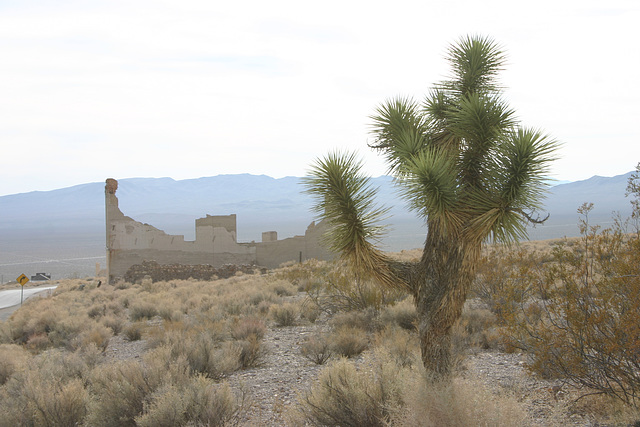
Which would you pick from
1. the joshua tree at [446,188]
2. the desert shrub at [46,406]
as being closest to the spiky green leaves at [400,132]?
the joshua tree at [446,188]

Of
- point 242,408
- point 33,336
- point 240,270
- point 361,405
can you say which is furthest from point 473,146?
point 240,270

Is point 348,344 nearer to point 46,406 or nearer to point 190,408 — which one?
point 190,408

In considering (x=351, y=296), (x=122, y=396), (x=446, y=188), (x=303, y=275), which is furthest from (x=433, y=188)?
(x=303, y=275)

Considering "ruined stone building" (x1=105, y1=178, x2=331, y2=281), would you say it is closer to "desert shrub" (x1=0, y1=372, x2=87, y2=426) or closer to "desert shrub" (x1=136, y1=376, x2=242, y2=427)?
"desert shrub" (x1=0, y1=372, x2=87, y2=426)

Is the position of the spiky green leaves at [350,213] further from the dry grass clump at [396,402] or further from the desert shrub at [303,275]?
the desert shrub at [303,275]

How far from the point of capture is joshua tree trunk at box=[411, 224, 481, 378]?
548 cm

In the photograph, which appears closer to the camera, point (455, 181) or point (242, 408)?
point (455, 181)

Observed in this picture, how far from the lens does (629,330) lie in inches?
212

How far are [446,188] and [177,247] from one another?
2685 centimetres

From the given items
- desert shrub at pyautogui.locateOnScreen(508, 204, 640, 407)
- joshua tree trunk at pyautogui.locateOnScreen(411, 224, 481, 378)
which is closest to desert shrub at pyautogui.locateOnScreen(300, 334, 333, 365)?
joshua tree trunk at pyautogui.locateOnScreen(411, 224, 481, 378)

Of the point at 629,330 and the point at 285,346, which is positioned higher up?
the point at 629,330

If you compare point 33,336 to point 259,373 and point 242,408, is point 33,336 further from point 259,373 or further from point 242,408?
point 242,408

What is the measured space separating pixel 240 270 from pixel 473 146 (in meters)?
24.5

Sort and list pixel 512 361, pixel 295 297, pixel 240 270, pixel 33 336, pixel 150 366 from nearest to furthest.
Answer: pixel 150 366 < pixel 512 361 < pixel 33 336 < pixel 295 297 < pixel 240 270
